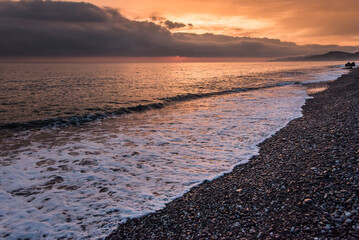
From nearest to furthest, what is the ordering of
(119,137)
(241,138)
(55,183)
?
(55,183) → (241,138) → (119,137)

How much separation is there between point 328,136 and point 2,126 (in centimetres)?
2448

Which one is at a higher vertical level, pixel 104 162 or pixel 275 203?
pixel 275 203

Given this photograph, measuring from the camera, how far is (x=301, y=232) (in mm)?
4805

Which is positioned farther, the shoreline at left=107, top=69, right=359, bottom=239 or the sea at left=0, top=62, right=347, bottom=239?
the sea at left=0, top=62, right=347, bottom=239

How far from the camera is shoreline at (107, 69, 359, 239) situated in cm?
503

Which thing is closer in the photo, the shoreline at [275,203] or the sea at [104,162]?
the shoreline at [275,203]

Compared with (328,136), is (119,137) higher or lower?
lower

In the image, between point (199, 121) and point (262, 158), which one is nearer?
point (262, 158)

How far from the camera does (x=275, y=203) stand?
20.4 ft

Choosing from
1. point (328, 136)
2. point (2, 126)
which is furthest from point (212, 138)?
point (2, 126)

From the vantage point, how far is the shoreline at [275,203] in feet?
16.5

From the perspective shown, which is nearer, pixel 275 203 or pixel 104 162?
pixel 275 203

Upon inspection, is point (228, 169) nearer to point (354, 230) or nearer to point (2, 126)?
point (354, 230)

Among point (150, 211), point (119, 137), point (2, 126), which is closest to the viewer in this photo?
point (150, 211)
